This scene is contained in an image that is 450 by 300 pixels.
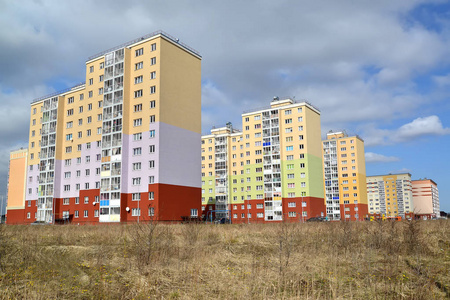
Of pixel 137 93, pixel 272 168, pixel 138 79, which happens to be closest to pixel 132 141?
pixel 137 93

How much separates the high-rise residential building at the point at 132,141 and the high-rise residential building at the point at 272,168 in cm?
3487

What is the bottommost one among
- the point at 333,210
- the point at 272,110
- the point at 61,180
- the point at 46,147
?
the point at 333,210

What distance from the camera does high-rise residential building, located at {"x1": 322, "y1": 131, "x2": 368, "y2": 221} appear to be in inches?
4914

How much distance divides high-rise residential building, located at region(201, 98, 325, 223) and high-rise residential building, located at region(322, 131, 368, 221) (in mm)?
35798

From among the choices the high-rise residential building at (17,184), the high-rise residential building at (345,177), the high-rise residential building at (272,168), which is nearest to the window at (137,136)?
the high-rise residential building at (272,168)

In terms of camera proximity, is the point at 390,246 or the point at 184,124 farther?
the point at 184,124

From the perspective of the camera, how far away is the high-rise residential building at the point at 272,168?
90.3m

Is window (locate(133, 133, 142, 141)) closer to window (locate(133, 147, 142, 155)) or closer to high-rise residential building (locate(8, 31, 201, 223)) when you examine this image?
high-rise residential building (locate(8, 31, 201, 223))

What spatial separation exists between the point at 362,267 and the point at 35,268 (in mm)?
13234

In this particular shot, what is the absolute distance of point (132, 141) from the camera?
62000 millimetres

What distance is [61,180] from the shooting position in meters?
75.8

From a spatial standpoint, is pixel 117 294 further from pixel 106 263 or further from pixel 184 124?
pixel 184 124

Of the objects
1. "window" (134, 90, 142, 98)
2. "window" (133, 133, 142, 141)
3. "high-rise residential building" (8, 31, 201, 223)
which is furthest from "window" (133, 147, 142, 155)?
"window" (134, 90, 142, 98)

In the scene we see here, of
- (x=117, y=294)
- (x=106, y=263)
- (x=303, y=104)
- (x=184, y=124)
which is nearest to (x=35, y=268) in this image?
(x=106, y=263)
